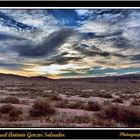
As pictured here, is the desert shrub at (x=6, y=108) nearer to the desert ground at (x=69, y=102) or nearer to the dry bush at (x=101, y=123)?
the desert ground at (x=69, y=102)

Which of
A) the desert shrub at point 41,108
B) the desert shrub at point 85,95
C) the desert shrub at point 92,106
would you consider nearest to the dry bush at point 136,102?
the desert shrub at point 92,106

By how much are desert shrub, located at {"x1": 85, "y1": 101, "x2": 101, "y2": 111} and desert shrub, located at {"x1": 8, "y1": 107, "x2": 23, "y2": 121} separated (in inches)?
31.4

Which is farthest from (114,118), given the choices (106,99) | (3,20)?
(3,20)

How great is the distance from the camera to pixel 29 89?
6.65 metres

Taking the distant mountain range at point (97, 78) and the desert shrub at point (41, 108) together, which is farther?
the distant mountain range at point (97, 78)

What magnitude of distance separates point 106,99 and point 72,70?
54cm

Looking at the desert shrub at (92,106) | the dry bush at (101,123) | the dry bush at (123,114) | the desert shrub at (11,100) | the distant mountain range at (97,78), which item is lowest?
the dry bush at (101,123)

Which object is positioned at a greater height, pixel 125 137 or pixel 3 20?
pixel 3 20

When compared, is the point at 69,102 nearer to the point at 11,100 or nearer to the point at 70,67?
the point at 70,67

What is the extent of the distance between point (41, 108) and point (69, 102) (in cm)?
35

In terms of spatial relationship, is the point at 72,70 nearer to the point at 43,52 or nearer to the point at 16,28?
the point at 43,52

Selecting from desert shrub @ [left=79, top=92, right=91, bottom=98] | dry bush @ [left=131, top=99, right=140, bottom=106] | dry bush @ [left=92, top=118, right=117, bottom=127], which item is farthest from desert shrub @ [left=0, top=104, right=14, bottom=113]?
Answer: dry bush @ [left=131, top=99, right=140, bottom=106]

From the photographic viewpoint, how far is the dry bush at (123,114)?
258 inches

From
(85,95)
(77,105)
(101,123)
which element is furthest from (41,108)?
(101,123)
